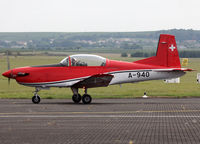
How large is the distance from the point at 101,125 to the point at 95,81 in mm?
8891

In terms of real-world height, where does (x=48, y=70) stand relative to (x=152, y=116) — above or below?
above

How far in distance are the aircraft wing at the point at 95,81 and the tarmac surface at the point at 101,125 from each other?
283 centimetres

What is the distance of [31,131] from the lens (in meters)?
13.7

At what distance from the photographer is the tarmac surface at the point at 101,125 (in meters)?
12.2

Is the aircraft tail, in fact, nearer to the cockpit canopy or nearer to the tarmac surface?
the cockpit canopy

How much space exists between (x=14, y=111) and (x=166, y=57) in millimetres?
9135

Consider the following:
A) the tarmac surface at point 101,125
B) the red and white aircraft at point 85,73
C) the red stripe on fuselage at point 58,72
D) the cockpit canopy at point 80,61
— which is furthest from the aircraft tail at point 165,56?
the tarmac surface at point 101,125

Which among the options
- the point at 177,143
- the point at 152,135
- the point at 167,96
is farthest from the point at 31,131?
the point at 167,96

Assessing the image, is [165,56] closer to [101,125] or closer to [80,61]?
[80,61]

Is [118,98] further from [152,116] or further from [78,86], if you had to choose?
[152,116]

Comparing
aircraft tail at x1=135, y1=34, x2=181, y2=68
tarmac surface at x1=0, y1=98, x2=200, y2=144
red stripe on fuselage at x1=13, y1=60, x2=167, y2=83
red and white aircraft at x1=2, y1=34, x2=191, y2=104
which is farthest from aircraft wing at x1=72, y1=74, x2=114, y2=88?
tarmac surface at x1=0, y1=98, x2=200, y2=144

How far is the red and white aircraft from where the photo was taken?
2383 cm

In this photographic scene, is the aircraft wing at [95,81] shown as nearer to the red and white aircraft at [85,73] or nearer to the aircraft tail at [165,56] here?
the red and white aircraft at [85,73]

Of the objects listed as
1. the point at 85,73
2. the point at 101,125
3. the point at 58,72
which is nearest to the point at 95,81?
the point at 85,73
